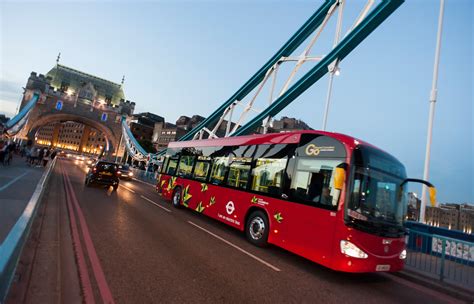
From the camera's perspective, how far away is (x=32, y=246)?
5145 millimetres

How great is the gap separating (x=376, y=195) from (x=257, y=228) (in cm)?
330

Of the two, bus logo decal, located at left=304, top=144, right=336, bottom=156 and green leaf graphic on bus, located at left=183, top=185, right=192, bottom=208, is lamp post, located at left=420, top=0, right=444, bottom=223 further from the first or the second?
green leaf graphic on bus, located at left=183, top=185, right=192, bottom=208

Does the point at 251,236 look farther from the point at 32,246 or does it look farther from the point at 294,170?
the point at 32,246

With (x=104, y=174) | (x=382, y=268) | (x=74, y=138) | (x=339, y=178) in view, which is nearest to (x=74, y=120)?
(x=104, y=174)

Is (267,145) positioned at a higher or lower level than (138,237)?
higher

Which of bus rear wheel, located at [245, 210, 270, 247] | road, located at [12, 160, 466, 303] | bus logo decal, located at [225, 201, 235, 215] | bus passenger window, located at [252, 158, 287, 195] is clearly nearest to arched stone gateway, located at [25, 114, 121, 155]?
road, located at [12, 160, 466, 303]

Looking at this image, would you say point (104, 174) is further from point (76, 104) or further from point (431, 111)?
point (76, 104)

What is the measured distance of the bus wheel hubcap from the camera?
759 cm

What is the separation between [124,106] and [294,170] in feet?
239

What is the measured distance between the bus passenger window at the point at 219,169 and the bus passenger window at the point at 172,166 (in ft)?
12.4

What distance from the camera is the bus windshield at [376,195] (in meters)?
5.61

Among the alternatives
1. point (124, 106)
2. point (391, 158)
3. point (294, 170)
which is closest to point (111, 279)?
point (294, 170)

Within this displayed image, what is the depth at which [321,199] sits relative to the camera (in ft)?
20.1

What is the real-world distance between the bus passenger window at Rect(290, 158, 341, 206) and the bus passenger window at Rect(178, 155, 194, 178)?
617 centimetres
